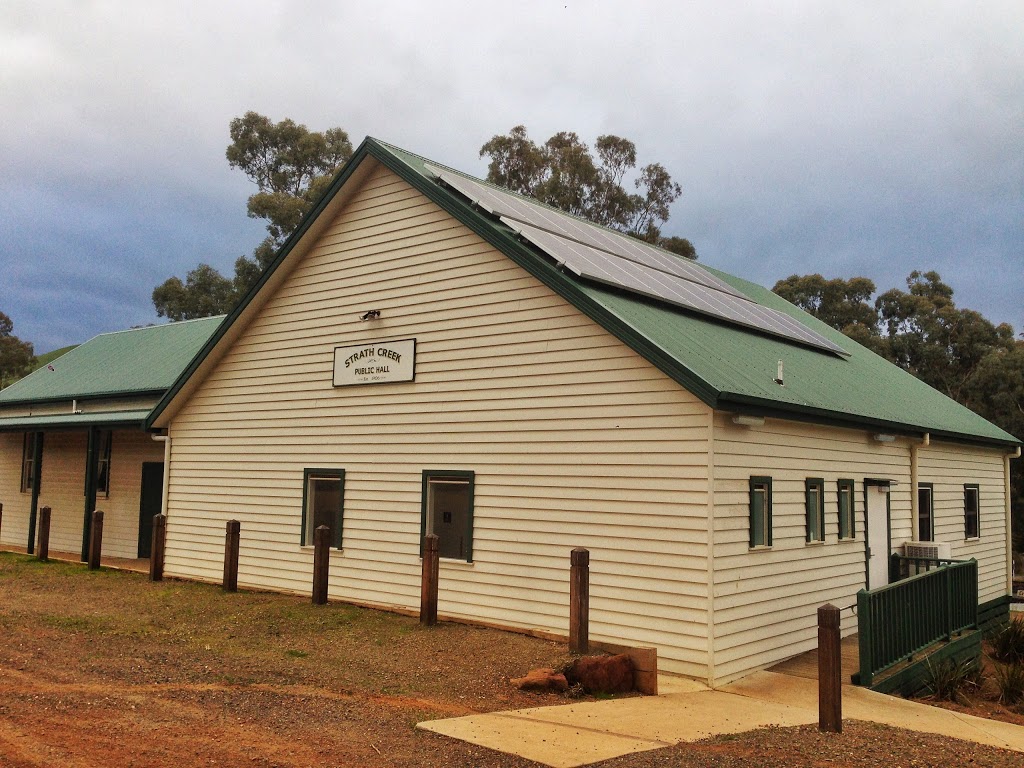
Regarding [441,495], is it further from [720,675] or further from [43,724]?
[43,724]

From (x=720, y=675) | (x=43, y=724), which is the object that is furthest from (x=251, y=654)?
(x=720, y=675)

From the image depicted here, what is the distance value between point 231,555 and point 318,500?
5.72ft

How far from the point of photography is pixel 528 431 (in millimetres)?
12891

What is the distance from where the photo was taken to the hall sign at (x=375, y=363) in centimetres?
1470

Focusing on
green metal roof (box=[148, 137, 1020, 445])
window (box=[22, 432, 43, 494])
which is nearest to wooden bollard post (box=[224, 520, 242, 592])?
green metal roof (box=[148, 137, 1020, 445])

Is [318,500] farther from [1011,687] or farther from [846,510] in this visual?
[1011,687]

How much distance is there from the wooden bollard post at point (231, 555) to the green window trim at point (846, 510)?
9.94m

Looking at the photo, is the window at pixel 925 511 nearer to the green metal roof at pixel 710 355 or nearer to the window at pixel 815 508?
the green metal roof at pixel 710 355

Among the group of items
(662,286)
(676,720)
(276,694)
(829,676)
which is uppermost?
(662,286)

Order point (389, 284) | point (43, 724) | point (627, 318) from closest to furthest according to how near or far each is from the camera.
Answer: point (43, 724) → point (627, 318) → point (389, 284)

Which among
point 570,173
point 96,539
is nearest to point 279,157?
point 570,173

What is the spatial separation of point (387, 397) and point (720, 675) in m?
6.98

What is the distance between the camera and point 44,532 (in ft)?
66.4

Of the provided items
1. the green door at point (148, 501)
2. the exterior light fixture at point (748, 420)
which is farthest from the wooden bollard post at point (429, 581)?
the green door at point (148, 501)
